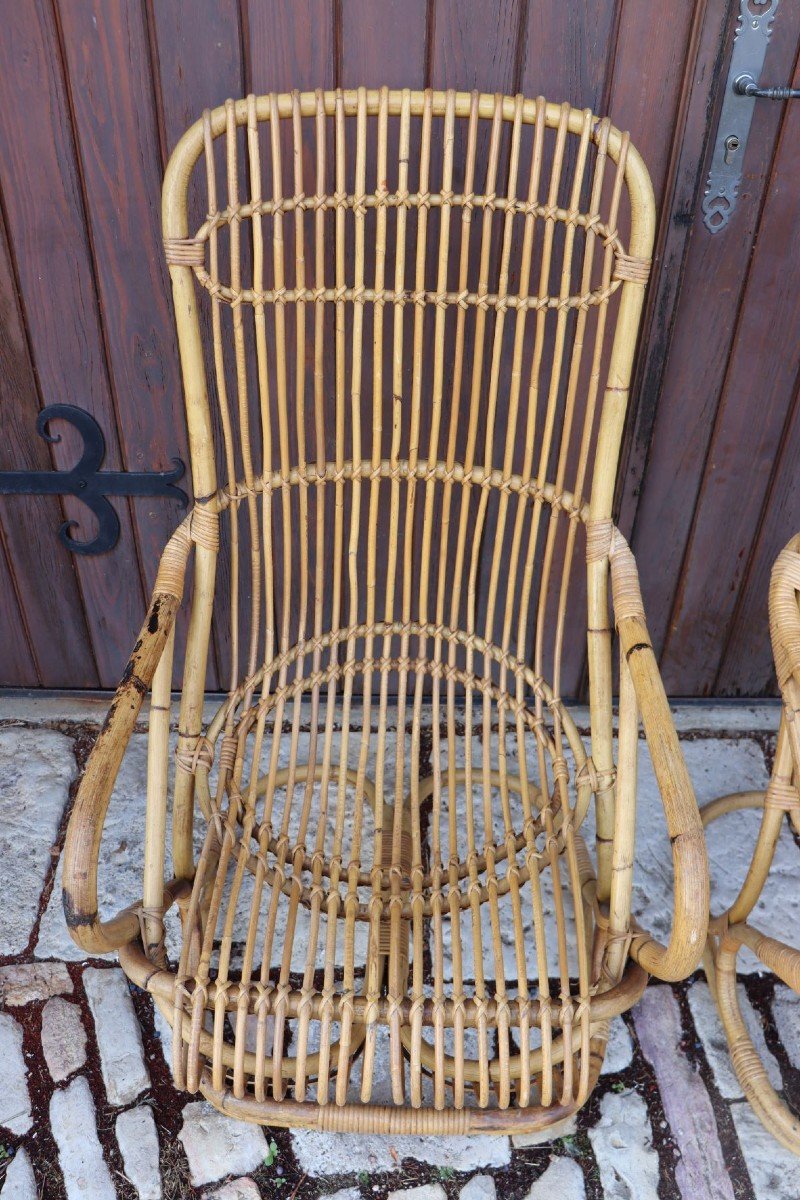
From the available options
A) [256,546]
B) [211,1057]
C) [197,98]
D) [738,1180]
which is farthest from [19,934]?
[197,98]

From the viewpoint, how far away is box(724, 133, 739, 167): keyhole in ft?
4.57

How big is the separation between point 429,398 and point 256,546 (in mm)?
448

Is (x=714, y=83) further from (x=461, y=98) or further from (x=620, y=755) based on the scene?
(x=620, y=755)

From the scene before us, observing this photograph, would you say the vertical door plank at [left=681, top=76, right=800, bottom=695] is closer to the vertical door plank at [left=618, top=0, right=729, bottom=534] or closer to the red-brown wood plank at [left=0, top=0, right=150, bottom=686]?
the vertical door plank at [left=618, top=0, right=729, bottom=534]

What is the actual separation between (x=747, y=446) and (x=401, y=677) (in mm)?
766

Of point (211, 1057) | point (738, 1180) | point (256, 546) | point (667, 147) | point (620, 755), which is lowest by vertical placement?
point (738, 1180)

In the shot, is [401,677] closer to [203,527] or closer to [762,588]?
[203,527]

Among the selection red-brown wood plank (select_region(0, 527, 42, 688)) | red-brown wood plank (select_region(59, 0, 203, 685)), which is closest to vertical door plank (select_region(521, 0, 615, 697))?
red-brown wood plank (select_region(59, 0, 203, 685))

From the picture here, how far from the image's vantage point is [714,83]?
135 cm

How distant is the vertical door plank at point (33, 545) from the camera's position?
5.19 feet

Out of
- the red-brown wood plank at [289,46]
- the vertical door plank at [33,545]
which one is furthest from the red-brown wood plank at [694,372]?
the vertical door plank at [33,545]

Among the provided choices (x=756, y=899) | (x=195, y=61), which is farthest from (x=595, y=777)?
(x=195, y=61)

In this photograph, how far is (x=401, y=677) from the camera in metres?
1.48

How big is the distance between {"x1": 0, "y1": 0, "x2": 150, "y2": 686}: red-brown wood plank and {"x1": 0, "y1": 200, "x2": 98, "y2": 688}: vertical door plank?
21 mm
